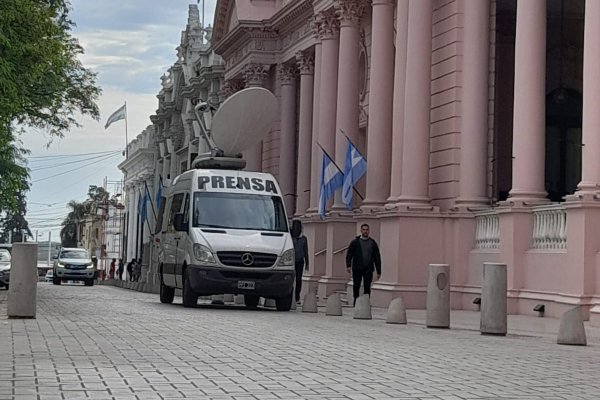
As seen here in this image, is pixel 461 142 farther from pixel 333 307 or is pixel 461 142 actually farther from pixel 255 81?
pixel 255 81

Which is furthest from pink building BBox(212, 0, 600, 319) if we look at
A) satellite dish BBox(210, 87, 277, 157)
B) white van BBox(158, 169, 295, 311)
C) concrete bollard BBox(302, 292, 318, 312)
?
white van BBox(158, 169, 295, 311)

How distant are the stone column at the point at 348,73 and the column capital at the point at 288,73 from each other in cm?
896

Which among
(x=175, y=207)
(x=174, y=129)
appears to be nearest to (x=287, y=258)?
(x=175, y=207)

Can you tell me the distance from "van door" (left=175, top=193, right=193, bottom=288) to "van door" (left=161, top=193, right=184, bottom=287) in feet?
0.92

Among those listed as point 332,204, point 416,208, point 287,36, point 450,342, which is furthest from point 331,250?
point 450,342

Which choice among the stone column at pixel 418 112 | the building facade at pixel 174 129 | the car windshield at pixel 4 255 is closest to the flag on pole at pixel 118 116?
the building facade at pixel 174 129

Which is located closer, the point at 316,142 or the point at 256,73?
the point at 316,142

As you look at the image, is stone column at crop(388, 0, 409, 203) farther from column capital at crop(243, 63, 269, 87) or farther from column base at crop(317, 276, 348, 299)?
column capital at crop(243, 63, 269, 87)

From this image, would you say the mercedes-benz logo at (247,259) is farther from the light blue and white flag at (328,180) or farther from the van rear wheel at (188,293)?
the light blue and white flag at (328,180)

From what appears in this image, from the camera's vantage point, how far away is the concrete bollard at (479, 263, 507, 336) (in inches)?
634

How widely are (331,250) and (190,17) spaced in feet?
144

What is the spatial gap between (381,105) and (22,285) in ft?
44.1

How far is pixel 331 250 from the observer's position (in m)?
31.7

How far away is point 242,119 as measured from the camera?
35.4m
